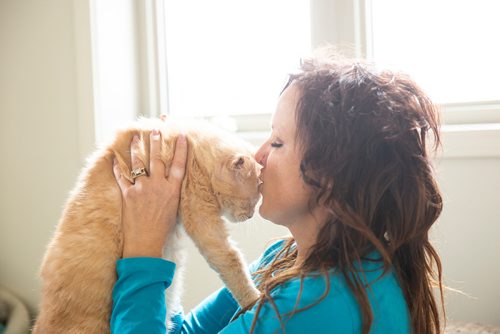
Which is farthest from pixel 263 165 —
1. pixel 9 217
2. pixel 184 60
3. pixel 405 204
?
pixel 9 217

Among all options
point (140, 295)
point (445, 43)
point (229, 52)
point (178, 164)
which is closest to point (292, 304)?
point (140, 295)

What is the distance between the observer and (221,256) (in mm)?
1115

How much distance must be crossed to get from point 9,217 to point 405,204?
1948mm

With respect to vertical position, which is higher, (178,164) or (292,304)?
(178,164)

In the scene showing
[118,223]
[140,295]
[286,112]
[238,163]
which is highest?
[286,112]

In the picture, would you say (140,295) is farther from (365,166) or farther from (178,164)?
(365,166)

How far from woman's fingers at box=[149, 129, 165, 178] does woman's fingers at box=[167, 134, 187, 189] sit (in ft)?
0.07

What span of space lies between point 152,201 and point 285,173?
0.27 metres

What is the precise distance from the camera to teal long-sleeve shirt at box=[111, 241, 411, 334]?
867 millimetres

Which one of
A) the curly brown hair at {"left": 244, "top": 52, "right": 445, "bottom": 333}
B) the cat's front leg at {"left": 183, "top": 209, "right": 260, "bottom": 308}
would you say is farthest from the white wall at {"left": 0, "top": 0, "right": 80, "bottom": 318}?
the curly brown hair at {"left": 244, "top": 52, "right": 445, "bottom": 333}

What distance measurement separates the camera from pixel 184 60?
251 cm

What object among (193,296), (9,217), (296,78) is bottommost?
(193,296)

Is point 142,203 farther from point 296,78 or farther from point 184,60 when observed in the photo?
point 184,60

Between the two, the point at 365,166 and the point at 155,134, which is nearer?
the point at 365,166
